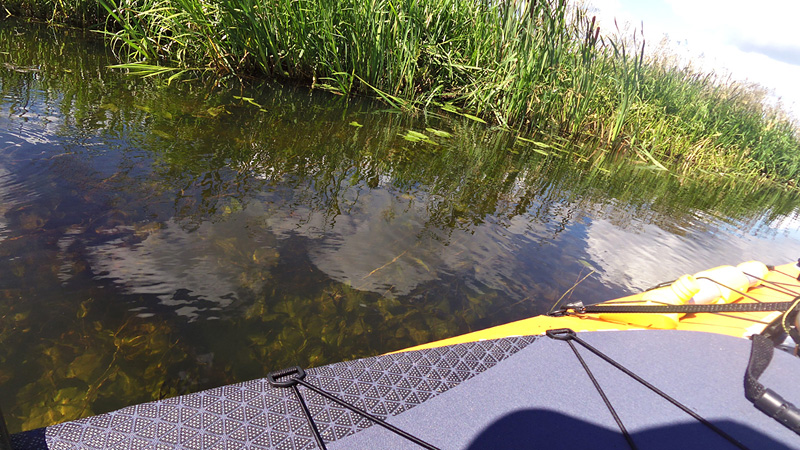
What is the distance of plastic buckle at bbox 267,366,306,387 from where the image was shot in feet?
2.97

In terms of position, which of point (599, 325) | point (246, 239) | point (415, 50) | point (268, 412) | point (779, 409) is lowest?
point (246, 239)

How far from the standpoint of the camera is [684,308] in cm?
130

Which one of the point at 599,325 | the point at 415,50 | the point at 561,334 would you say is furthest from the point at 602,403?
the point at 415,50

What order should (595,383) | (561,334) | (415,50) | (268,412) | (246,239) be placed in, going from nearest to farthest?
(268,412), (595,383), (561,334), (246,239), (415,50)

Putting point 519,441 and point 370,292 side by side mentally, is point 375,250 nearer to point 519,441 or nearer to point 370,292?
point 370,292

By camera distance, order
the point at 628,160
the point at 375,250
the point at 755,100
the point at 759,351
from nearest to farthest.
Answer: the point at 759,351 < the point at 375,250 < the point at 628,160 < the point at 755,100

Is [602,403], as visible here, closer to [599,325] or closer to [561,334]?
[561,334]

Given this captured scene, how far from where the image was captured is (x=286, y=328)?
5.02 feet

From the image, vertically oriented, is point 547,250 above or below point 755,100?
below

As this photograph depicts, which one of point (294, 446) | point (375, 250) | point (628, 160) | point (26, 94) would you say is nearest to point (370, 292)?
point (375, 250)

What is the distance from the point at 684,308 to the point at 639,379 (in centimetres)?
44

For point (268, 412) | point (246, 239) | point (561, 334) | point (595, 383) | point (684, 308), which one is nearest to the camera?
point (268, 412)

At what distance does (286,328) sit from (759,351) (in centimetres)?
136

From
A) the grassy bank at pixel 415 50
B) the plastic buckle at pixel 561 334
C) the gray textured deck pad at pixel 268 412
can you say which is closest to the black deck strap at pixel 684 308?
the plastic buckle at pixel 561 334
